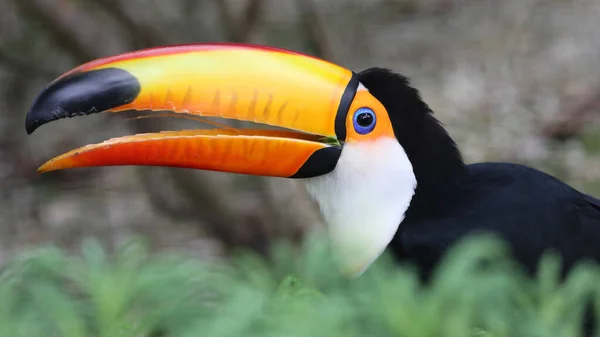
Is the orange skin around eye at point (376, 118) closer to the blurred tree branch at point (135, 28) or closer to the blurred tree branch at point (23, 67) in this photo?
the blurred tree branch at point (135, 28)

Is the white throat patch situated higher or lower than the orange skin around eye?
lower

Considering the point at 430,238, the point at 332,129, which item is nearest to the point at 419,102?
the point at 332,129

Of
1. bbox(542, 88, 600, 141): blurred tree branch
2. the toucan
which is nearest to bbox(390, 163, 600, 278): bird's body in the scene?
the toucan

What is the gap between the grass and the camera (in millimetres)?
1031

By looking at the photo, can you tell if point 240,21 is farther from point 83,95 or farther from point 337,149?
point 83,95

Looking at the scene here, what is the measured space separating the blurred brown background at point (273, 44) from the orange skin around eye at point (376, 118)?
133 cm

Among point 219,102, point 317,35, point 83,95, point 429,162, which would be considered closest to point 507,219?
point 429,162

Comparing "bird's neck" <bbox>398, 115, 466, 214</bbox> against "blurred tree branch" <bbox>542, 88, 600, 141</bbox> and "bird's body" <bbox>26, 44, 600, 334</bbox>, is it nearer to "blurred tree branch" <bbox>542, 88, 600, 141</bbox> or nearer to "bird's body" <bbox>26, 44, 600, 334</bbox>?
"bird's body" <bbox>26, 44, 600, 334</bbox>

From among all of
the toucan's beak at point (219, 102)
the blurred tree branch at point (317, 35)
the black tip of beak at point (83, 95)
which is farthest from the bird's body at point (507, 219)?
the blurred tree branch at point (317, 35)

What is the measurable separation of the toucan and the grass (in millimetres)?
661

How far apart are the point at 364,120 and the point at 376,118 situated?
4cm

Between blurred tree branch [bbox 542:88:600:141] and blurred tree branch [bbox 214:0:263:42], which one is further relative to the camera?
blurred tree branch [bbox 542:88:600:141]

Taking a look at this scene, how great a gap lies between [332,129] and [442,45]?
18.2 ft

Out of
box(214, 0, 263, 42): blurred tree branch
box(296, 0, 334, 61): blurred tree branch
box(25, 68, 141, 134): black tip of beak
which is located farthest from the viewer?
box(296, 0, 334, 61): blurred tree branch
